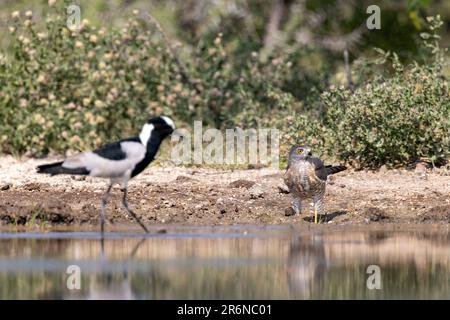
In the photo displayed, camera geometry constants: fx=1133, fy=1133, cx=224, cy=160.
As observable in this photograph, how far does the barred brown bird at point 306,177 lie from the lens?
10.8 m

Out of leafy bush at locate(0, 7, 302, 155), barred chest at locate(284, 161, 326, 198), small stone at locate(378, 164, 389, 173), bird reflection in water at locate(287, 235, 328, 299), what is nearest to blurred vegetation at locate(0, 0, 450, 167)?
leafy bush at locate(0, 7, 302, 155)

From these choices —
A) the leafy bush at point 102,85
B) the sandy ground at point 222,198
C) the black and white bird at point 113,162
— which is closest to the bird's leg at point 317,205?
the sandy ground at point 222,198

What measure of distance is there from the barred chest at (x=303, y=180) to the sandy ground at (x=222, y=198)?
362mm

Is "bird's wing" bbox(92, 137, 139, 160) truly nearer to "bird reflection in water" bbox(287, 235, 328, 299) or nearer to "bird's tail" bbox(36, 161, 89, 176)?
"bird's tail" bbox(36, 161, 89, 176)

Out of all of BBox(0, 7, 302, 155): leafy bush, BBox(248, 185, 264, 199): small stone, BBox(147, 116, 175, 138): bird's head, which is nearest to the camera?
BBox(147, 116, 175, 138): bird's head

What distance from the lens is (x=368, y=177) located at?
12.8m

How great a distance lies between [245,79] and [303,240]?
672 centimetres

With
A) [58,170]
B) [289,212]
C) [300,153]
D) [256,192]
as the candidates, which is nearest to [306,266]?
[300,153]

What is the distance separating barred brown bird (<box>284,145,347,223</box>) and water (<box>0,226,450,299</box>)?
1.48 feet

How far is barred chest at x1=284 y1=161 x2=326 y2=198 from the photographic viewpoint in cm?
1083

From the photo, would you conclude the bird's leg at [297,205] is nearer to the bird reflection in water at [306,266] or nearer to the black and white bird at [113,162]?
the bird reflection in water at [306,266]

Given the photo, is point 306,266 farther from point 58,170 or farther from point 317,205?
point 58,170

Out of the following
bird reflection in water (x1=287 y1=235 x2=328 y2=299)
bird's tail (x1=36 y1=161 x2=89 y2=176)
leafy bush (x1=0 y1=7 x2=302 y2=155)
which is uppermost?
leafy bush (x1=0 y1=7 x2=302 y2=155)
